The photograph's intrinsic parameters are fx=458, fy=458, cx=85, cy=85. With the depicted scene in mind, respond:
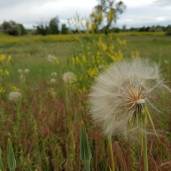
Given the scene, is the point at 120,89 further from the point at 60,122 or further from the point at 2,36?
the point at 2,36

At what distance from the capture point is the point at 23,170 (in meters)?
2.22

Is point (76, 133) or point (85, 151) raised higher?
point (85, 151)

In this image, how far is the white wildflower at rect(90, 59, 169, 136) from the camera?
127cm

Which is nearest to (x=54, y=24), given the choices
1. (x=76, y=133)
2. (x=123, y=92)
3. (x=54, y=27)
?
(x=54, y=27)

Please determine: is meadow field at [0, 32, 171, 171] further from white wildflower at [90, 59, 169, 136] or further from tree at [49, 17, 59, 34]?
tree at [49, 17, 59, 34]

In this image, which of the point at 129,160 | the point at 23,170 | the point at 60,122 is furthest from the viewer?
the point at 60,122

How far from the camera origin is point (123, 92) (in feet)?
4.30

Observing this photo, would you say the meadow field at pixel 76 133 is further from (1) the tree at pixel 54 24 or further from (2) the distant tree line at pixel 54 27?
(1) the tree at pixel 54 24

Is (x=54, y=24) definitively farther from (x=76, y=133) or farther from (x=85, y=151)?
(x=85, y=151)

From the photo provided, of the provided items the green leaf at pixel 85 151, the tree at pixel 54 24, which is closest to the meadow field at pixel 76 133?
the green leaf at pixel 85 151

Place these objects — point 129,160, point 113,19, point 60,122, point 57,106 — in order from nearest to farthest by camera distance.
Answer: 1. point 129,160
2. point 60,122
3. point 57,106
4. point 113,19

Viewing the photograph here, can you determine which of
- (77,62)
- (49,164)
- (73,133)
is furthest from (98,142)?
(77,62)

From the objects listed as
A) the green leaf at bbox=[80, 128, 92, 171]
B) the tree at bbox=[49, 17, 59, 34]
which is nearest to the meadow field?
the green leaf at bbox=[80, 128, 92, 171]

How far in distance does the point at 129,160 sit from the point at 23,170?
1.89 ft
